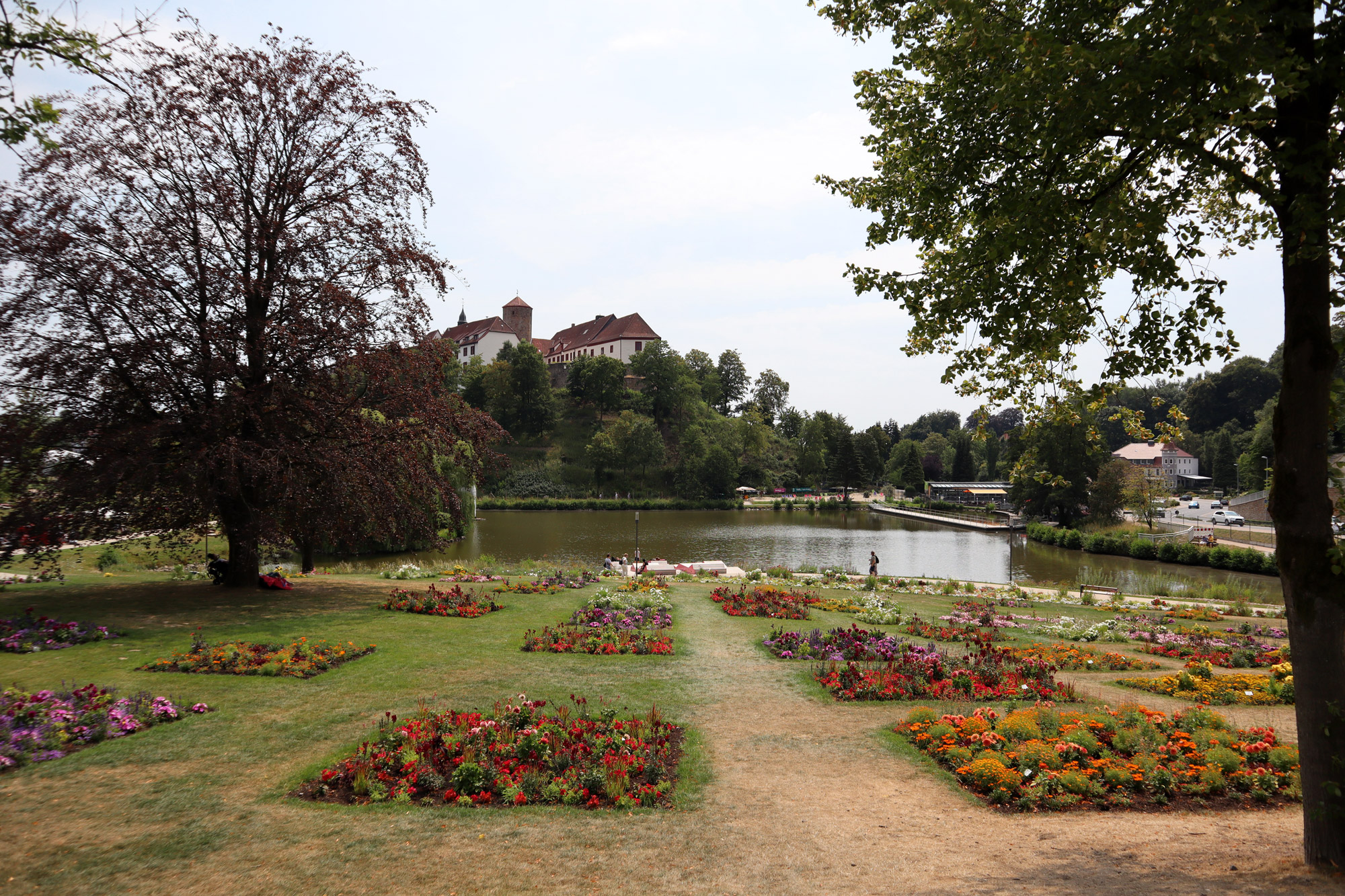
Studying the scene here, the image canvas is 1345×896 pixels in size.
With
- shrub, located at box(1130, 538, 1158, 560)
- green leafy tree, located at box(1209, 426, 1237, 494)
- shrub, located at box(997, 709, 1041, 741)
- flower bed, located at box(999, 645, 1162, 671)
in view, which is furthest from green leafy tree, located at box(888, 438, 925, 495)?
shrub, located at box(997, 709, 1041, 741)

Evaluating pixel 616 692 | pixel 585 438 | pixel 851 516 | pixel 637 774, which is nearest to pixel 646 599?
pixel 616 692

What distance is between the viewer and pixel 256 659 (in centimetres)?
1095

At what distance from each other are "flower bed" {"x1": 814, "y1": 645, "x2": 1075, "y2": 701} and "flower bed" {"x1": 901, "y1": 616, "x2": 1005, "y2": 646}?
2042 millimetres

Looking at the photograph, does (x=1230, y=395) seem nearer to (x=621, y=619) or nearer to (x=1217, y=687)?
(x=1217, y=687)

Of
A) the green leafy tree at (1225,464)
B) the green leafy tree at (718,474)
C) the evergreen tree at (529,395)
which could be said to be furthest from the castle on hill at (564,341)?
the green leafy tree at (1225,464)

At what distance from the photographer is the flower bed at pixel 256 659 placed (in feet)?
34.5

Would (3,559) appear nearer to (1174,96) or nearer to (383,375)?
(383,375)

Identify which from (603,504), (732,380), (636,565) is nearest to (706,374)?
(732,380)

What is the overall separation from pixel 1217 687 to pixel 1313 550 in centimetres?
808

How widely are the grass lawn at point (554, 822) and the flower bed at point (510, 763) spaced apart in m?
0.26

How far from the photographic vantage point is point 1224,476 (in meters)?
103

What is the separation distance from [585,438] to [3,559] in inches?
3443

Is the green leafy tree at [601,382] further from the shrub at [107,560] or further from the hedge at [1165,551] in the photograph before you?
the shrub at [107,560]

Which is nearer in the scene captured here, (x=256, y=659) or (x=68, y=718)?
(x=68, y=718)
